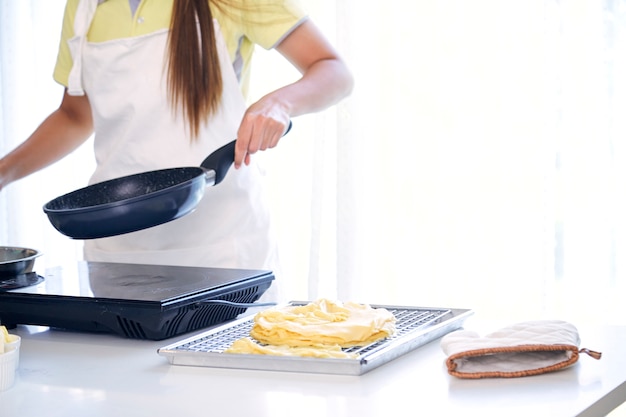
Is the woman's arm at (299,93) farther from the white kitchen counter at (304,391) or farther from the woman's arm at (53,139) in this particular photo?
the woman's arm at (53,139)

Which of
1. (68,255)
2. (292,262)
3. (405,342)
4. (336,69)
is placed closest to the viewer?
(405,342)

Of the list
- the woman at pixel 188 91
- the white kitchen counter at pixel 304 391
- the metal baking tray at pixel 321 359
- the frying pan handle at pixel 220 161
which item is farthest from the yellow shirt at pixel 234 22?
the white kitchen counter at pixel 304 391

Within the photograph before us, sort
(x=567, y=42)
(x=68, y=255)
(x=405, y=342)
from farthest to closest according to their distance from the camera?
(x=68, y=255)
(x=567, y=42)
(x=405, y=342)

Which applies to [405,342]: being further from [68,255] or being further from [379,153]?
[68,255]

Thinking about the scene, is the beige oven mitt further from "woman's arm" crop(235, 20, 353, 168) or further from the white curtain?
the white curtain

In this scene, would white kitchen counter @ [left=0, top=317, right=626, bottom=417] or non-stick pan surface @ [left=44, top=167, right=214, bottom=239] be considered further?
non-stick pan surface @ [left=44, top=167, right=214, bottom=239]

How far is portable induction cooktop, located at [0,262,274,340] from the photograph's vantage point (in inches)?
42.4

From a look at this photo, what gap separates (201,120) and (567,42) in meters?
0.99

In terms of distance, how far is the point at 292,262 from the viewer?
8.23ft

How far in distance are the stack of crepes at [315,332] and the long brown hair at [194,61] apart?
24.3 inches

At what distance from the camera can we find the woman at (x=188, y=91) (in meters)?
1.54

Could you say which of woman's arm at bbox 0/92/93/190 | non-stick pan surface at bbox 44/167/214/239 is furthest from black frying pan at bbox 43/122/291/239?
woman's arm at bbox 0/92/93/190

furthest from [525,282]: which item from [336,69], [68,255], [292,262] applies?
[68,255]

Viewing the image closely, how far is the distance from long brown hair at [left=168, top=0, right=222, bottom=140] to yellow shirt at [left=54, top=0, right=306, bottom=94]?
4 centimetres
